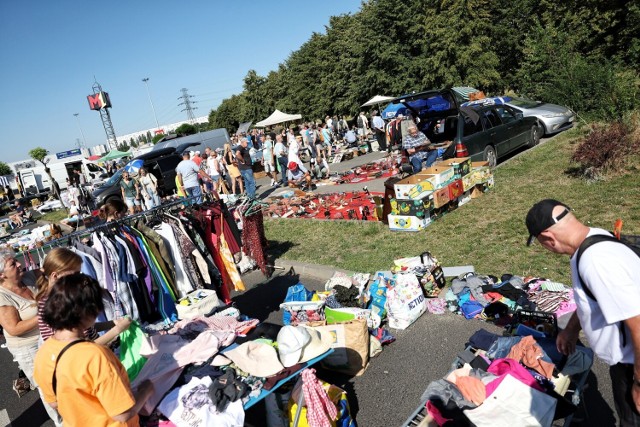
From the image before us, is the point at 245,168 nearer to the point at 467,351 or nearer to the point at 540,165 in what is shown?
the point at 540,165

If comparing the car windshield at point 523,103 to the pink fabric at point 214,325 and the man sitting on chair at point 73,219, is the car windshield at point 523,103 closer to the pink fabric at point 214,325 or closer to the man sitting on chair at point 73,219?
the pink fabric at point 214,325

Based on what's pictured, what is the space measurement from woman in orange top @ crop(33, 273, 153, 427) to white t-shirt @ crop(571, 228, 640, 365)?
2.77m

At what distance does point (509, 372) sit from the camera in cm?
326

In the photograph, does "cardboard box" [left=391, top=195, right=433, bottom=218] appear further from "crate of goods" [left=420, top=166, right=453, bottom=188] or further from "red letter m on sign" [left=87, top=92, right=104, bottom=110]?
"red letter m on sign" [left=87, top=92, right=104, bottom=110]

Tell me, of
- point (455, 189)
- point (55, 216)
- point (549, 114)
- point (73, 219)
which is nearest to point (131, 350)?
point (455, 189)

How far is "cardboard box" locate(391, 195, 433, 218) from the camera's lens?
8239 mm

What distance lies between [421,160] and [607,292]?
880cm

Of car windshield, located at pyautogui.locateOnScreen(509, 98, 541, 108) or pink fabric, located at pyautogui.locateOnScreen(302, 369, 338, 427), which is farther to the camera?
car windshield, located at pyautogui.locateOnScreen(509, 98, 541, 108)

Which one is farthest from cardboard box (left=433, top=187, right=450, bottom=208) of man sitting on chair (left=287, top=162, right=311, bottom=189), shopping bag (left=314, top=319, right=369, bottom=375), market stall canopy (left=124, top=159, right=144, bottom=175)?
market stall canopy (left=124, top=159, right=144, bottom=175)

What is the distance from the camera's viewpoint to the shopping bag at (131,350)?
365 cm

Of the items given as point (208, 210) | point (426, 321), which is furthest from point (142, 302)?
point (426, 321)

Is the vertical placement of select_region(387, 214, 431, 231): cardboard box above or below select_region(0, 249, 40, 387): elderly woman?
below

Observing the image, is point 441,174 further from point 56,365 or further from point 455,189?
point 56,365

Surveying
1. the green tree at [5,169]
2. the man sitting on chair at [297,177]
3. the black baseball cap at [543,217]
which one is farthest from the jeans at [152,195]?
the green tree at [5,169]
